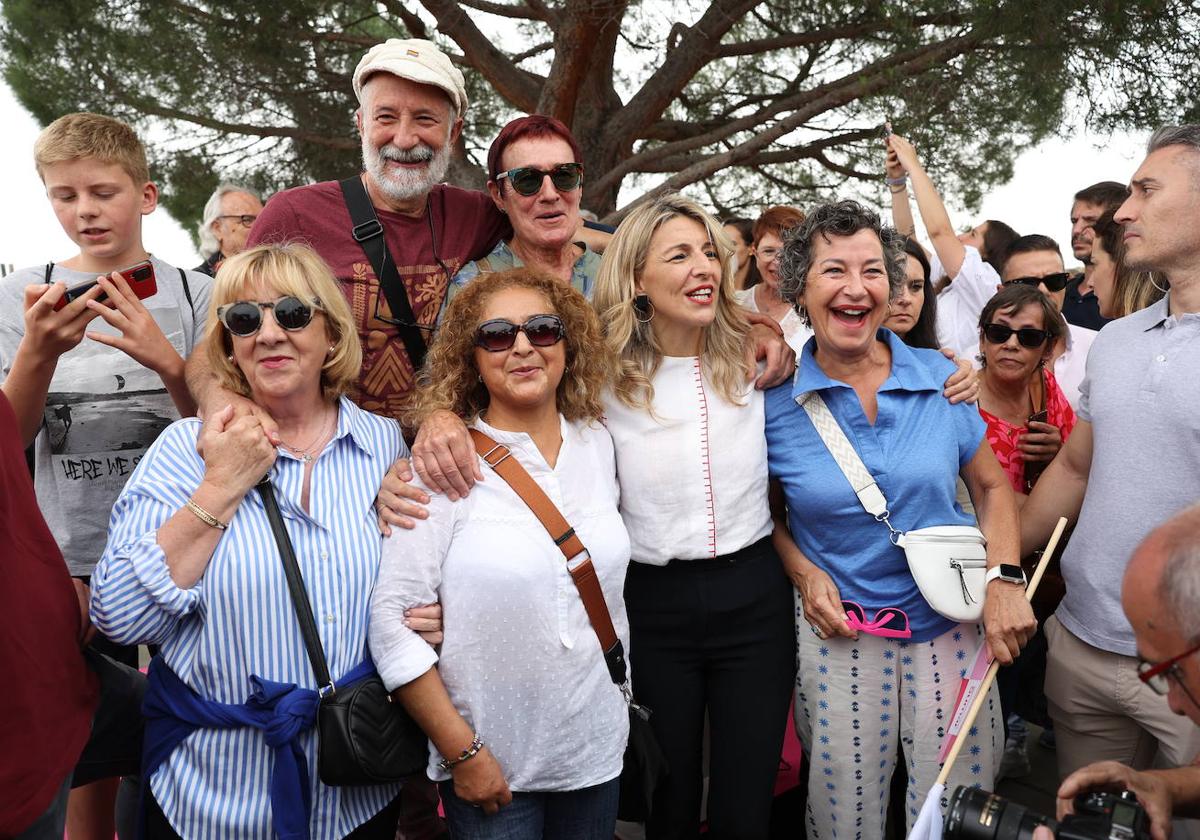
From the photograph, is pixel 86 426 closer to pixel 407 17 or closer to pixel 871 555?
pixel 871 555

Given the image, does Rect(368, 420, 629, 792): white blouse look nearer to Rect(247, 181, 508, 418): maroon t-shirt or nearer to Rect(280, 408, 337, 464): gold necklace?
Rect(280, 408, 337, 464): gold necklace

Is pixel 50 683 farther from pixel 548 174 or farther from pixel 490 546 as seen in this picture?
pixel 548 174

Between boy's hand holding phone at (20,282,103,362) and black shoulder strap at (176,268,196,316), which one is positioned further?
black shoulder strap at (176,268,196,316)

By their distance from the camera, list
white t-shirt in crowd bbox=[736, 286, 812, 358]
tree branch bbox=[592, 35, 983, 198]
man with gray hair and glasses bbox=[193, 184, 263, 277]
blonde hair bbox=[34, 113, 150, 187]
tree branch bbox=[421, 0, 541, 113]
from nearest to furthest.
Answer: blonde hair bbox=[34, 113, 150, 187]
white t-shirt in crowd bbox=[736, 286, 812, 358]
man with gray hair and glasses bbox=[193, 184, 263, 277]
tree branch bbox=[592, 35, 983, 198]
tree branch bbox=[421, 0, 541, 113]

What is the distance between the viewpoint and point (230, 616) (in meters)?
1.94

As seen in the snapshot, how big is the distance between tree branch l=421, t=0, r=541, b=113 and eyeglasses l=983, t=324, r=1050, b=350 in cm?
553

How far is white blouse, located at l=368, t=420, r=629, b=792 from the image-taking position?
80.5 inches

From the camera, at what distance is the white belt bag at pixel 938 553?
7.92ft

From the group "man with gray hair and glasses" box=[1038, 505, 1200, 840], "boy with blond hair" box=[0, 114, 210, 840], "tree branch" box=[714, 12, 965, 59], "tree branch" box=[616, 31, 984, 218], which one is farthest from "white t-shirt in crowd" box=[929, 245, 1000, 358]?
"boy with blond hair" box=[0, 114, 210, 840]

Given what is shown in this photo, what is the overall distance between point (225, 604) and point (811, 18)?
7.49 meters

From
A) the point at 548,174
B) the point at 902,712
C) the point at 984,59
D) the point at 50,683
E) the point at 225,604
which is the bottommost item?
the point at 902,712

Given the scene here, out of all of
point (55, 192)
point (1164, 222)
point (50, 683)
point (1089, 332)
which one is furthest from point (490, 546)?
point (1089, 332)

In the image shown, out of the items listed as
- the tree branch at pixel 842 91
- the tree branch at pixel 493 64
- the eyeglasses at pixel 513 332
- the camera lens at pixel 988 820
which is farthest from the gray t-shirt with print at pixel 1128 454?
the tree branch at pixel 493 64

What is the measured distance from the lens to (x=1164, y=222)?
2.40 meters
